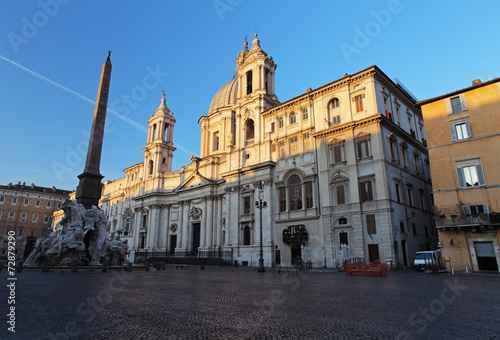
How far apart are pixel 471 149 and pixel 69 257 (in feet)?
106

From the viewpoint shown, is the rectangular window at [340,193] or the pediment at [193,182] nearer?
the rectangular window at [340,193]

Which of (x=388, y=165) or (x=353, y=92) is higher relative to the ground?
(x=353, y=92)

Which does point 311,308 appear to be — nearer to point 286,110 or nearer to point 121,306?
point 121,306

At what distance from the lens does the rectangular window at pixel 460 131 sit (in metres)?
25.9

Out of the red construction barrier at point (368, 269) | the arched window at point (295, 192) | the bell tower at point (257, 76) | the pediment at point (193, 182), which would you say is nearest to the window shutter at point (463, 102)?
the red construction barrier at point (368, 269)

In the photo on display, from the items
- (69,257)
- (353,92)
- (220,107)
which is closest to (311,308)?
(69,257)

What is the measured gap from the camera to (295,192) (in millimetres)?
36188

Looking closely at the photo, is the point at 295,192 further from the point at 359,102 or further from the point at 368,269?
the point at 368,269

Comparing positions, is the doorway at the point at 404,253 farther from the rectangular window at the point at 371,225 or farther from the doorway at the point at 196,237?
the doorway at the point at 196,237

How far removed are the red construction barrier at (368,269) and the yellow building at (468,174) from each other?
8111 mm

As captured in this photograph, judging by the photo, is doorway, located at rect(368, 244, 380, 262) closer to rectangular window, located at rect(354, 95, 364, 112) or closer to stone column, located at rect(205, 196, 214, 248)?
rectangular window, located at rect(354, 95, 364, 112)

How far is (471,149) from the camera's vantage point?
25453 mm

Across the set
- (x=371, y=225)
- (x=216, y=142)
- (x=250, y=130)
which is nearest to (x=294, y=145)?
(x=250, y=130)

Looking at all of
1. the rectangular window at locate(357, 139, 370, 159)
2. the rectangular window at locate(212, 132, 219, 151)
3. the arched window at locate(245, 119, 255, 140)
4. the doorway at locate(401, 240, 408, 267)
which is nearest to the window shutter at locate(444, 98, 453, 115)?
the rectangular window at locate(357, 139, 370, 159)
